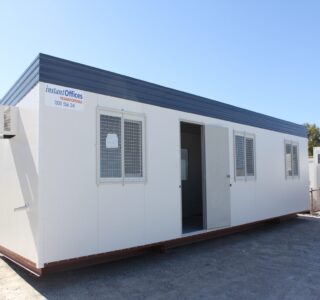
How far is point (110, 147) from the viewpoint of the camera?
5.23m

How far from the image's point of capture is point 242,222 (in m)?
7.86

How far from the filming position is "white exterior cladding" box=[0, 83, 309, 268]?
176 inches

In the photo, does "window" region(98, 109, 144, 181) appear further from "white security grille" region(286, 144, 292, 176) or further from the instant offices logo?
"white security grille" region(286, 144, 292, 176)

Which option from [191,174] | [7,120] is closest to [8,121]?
[7,120]

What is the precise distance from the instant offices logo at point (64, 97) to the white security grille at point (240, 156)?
13.5ft

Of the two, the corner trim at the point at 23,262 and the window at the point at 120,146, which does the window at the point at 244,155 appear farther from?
the corner trim at the point at 23,262

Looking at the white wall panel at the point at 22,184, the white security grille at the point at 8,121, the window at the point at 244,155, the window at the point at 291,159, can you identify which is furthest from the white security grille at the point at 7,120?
the window at the point at 291,159

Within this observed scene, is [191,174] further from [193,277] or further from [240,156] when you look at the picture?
[193,277]

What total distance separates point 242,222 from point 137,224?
322cm

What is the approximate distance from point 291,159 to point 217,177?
404 centimetres

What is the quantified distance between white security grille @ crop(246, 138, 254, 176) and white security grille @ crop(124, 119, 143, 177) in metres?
3.43

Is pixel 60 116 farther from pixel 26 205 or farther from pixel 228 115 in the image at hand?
pixel 228 115

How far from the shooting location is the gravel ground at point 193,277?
426 centimetres

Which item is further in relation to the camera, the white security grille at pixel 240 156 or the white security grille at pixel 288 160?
the white security grille at pixel 288 160
